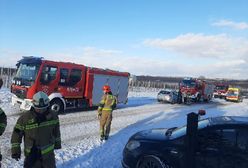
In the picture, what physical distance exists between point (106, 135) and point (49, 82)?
6.53 meters

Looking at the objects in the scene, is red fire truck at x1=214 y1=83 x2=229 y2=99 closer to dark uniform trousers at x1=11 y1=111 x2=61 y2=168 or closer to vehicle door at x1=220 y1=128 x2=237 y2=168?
vehicle door at x1=220 y1=128 x2=237 y2=168

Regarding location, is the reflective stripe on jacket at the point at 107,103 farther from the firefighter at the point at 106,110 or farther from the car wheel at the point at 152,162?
the car wheel at the point at 152,162

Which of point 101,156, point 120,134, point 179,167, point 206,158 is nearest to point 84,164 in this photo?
point 101,156

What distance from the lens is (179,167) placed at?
638 centimetres

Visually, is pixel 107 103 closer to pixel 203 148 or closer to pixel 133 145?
pixel 133 145

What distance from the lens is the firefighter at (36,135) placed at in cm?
490

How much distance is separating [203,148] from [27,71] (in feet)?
39.8

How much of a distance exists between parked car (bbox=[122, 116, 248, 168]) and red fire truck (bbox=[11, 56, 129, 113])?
9.45m

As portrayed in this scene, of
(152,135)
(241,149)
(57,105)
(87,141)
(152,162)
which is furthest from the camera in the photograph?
(57,105)

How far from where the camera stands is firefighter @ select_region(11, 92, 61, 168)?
4.90m

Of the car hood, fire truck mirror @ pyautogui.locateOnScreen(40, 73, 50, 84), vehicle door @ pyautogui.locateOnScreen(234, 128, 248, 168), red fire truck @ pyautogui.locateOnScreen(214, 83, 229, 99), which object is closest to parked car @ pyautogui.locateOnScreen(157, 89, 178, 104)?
fire truck mirror @ pyautogui.locateOnScreen(40, 73, 50, 84)

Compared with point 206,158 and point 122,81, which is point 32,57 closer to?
point 122,81

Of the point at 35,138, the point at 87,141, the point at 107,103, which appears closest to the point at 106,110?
the point at 107,103

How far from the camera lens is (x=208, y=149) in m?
6.13
